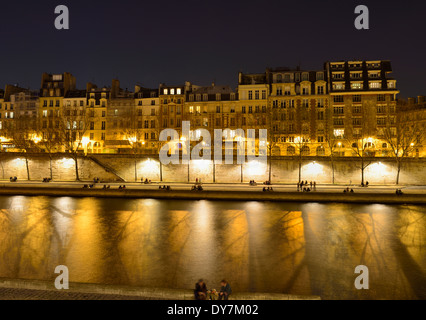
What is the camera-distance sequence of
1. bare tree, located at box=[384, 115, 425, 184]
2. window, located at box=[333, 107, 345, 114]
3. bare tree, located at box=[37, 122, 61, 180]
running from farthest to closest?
window, located at box=[333, 107, 345, 114], bare tree, located at box=[37, 122, 61, 180], bare tree, located at box=[384, 115, 425, 184]

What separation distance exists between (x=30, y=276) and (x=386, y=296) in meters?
15.6

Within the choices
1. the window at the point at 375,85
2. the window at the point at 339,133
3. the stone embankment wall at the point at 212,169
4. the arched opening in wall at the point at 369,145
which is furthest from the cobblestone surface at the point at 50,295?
the window at the point at 375,85

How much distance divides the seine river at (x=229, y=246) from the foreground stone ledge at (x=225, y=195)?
4.48ft

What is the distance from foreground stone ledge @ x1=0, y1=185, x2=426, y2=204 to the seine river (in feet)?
4.48

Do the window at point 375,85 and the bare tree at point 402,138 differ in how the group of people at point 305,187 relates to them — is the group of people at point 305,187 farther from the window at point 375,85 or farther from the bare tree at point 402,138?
the window at point 375,85

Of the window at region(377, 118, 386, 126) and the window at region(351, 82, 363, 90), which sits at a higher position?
the window at region(351, 82, 363, 90)

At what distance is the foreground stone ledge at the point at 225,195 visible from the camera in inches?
1328

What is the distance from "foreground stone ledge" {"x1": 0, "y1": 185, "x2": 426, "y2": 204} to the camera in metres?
33.7

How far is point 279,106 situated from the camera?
6031 centimetres

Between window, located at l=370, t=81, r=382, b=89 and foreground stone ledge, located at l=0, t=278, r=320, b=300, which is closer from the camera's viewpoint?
foreground stone ledge, located at l=0, t=278, r=320, b=300

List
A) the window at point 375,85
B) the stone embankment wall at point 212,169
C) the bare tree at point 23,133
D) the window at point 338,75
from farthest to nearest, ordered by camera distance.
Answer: the window at point 338,75, the window at point 375,85, the bare tree at point 23,133, the stone embankment wall at point 212,169

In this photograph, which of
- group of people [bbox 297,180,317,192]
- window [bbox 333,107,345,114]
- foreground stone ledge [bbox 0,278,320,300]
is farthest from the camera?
window [bbox 333,107,345,114]

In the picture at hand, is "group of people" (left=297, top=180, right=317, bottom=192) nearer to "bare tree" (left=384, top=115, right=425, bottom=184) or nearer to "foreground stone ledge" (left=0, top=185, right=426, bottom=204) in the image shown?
"foreground stone ledge" (left=0, top=185, right=426, bottom=204)

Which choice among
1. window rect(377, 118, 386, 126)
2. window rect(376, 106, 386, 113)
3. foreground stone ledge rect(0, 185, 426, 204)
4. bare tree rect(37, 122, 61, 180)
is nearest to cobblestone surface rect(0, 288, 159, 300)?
foreground stone ledge rect(0, 185, 426, 204)
